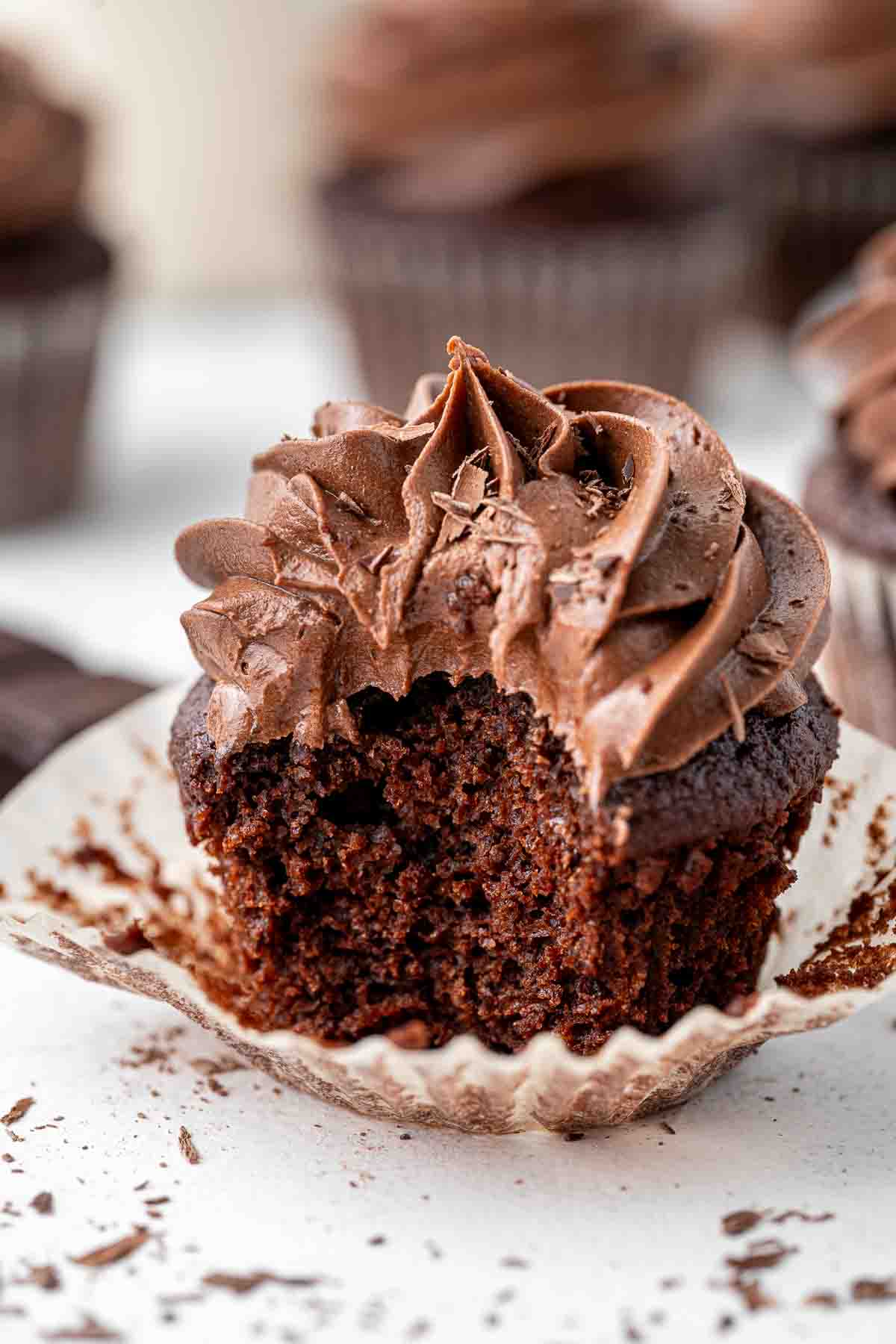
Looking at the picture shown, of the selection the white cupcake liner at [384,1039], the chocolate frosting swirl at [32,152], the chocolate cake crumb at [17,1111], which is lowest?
the chocolate cake crumb at [17,1111]

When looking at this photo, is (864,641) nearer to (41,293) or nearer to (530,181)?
(530,181)

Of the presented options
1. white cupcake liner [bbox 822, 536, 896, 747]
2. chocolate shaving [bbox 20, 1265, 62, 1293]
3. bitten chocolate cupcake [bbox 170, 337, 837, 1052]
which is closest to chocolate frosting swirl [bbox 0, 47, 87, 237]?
bitten chocolate cupcake [bbox 170, 337, 837, 1052]

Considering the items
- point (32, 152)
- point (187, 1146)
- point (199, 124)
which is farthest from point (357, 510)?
point (199, 124)

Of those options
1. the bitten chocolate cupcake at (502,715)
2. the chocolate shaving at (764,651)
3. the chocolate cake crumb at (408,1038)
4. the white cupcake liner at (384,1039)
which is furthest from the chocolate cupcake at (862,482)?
the chocolate cake crumb at (408,1038)

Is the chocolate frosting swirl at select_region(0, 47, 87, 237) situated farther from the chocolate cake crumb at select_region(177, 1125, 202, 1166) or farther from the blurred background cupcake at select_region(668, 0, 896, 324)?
the chocolate cake crumb at select_region(177, 1125, 202, 1166)

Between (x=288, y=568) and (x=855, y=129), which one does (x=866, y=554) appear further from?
(x=855, y=129)

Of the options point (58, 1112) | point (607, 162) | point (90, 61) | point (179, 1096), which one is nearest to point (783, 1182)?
point (179, 1096)

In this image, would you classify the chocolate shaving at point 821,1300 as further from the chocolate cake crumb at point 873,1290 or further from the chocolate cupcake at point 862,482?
the chocolate cupcake at point 862,482
